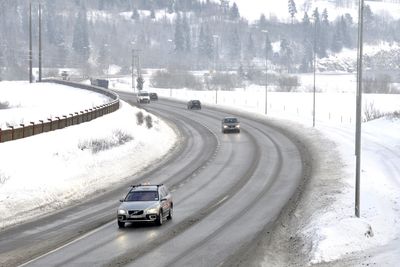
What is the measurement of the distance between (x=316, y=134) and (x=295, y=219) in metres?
38.3

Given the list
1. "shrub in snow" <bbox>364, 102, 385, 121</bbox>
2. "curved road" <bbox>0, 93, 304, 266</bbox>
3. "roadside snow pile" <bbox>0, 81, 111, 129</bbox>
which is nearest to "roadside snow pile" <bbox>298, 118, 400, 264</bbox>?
"curved road" <bbox>0, 93, 304, 266</bbox>

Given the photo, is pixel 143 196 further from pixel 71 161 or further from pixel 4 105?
pixel 4 105

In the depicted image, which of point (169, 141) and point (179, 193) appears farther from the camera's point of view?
point (169, 141)

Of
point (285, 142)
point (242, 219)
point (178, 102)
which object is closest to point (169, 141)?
point (285, 142)

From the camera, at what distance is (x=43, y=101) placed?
110 metres

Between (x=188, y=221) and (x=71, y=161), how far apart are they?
15.1m

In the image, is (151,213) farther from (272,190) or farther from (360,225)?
(272,190)

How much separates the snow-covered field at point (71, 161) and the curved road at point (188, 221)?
5.01 ft

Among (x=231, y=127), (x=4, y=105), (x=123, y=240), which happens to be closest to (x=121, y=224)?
(x=123, y=240)

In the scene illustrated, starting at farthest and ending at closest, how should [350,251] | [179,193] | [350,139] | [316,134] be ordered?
[316,134], [350,139], [179,193], [350,251]

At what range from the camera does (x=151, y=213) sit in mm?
30297

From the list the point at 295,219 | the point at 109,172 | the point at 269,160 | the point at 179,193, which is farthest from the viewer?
the point at 269,160

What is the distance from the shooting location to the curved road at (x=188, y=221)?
2566cm

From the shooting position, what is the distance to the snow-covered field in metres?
37.2
